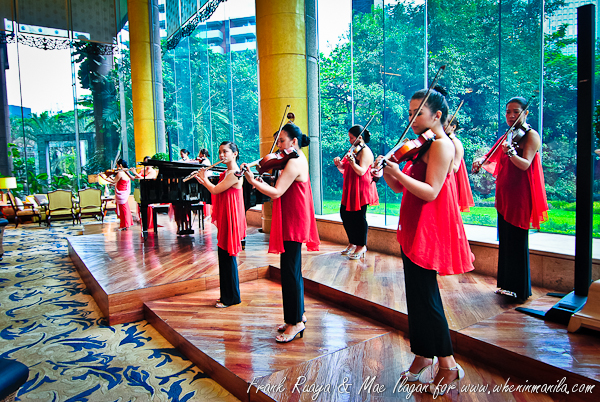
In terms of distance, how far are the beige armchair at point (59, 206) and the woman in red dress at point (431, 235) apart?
10.0 m

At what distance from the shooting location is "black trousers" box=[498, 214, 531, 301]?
2.87m

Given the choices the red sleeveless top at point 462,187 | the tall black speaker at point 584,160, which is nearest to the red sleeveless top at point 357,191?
the red sleeveless top at point 462,187

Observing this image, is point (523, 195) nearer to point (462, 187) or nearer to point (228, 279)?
point (462, 187)

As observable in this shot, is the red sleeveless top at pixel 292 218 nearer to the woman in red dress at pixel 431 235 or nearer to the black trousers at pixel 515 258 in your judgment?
the woman in red dress at pixel 431 235

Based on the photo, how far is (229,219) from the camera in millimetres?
3246

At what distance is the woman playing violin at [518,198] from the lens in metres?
2.75

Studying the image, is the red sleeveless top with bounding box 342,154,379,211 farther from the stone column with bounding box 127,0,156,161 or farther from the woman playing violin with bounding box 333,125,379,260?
the stone column with bounding box 127,0,156,161

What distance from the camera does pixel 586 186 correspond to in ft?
8.29

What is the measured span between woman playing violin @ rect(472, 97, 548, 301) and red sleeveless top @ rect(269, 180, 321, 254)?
4.57 ft

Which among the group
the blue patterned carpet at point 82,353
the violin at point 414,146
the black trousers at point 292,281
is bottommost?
the blue patterned carpet at point 82,353

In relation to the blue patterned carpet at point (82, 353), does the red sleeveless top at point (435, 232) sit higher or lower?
higher

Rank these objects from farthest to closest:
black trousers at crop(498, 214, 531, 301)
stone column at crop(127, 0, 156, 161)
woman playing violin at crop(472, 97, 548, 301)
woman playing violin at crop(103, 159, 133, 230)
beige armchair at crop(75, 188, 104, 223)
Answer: stone column at crop(127, 0, 156, 161)
beige armchair at crop(75, 188, 104, 223)
woman playing violin at crop(103, 159, 133, 230)
black trousers at crop(498, 214, 531, 301)
woman playing violin at crop(472, 97, 548, 301)

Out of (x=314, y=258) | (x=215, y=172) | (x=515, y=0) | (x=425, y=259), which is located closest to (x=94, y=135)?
(x=215, y=172)

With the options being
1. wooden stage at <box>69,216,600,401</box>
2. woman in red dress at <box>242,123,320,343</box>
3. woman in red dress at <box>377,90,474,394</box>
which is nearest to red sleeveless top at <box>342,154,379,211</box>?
wooden stage at <box>69,216,600,401</box>
